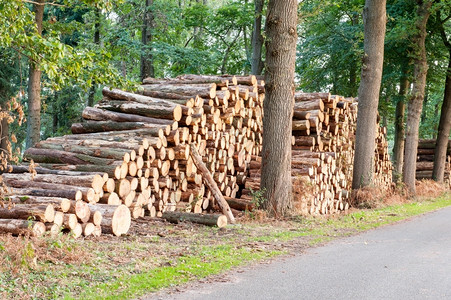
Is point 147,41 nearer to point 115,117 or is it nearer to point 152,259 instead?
point 115,117

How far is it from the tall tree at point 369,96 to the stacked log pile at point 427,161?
10832mm

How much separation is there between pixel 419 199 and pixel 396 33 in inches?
242

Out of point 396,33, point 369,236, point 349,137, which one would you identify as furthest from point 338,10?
point 369,236

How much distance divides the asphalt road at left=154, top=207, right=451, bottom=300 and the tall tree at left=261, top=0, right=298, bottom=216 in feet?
8.45

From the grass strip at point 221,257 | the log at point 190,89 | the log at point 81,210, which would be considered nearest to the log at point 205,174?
the log at point 190,89

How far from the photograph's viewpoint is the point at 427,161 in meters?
26.8

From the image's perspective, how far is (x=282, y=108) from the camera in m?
11.7

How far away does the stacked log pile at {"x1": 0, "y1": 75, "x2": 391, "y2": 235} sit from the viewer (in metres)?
9.47

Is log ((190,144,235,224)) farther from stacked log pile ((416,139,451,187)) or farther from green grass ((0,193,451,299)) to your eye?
stacked log pile ((416,139,451,187))

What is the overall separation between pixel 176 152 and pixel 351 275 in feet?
20.0

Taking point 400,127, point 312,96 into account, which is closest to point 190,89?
point 312,96

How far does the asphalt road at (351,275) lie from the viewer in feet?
18.8

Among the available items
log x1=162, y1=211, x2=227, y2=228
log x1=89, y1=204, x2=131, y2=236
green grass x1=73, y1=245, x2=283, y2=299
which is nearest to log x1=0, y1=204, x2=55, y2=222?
log x1=89, y1=204, x2=131, y2=236

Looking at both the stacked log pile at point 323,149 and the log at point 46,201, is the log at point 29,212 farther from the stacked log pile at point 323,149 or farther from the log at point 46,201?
the stacked log pile at point 323,149
